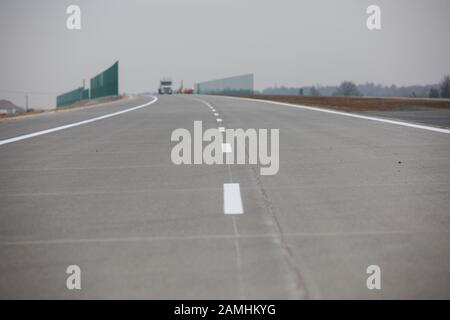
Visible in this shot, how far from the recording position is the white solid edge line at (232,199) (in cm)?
642

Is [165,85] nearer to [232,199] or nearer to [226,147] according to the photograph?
[226,147]

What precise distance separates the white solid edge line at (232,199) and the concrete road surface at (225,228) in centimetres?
7

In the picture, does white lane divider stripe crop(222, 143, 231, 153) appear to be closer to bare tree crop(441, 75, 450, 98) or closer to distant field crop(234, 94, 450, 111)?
distant field crop(234, 94, 450, 111)

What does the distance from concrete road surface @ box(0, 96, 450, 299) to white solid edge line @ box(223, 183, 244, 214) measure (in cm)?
7

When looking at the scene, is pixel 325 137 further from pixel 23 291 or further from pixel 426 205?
pixel 23 291

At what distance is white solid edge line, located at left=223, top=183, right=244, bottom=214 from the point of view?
642 centimetres

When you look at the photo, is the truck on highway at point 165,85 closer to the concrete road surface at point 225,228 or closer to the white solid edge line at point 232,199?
the concrete road surface at point 225,228

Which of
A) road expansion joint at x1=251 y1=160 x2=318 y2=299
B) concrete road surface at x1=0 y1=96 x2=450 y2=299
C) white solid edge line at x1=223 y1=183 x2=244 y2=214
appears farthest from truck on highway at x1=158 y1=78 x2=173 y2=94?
road expansion joint at x1=251 y1=160 x2=318 y2=299

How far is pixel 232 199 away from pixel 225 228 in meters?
1.38

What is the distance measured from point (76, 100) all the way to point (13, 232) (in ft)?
270

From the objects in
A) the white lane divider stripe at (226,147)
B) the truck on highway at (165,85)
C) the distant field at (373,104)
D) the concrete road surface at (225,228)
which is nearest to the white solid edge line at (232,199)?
the concrete road surface at (225,228)

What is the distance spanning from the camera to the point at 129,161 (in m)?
10.7

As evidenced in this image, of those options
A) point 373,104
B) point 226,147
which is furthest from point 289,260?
point 373,104

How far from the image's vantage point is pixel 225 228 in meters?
5.66
